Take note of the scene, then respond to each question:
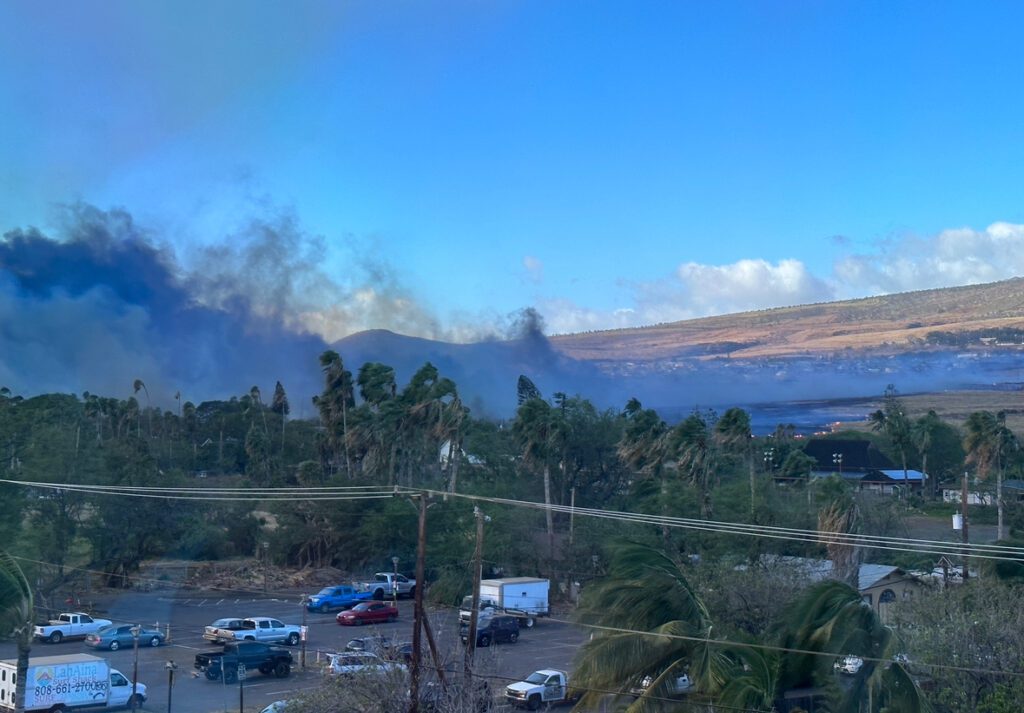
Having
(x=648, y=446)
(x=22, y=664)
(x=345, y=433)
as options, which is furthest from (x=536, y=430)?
(x=22, y=664)

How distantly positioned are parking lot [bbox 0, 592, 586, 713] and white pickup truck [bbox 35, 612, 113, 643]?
0.97 ft

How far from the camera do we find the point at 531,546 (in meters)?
43.3

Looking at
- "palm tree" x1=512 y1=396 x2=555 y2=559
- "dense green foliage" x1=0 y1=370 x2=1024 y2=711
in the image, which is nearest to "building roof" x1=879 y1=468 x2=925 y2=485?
"dense green foliage" x1=0 y1=370 x2=1024 y2=711

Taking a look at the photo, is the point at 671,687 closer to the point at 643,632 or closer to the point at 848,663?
the point at 643,632

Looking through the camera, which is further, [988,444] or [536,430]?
[536,430]

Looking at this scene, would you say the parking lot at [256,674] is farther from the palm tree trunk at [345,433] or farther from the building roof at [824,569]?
the palm tree trunk at [345,433]

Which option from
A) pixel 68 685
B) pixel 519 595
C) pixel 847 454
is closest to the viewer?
pixel 68 685

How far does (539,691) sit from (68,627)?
55.6ft

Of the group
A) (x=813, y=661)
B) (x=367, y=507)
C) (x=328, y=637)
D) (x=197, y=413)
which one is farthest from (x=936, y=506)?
(x=197, y=413)

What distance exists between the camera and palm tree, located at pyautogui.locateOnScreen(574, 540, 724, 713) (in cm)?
1530

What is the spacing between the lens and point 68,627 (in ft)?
108

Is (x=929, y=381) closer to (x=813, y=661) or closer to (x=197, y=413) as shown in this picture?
(x=197, y=413)

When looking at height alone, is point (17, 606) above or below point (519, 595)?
above

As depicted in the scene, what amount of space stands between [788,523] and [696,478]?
4.02 m
